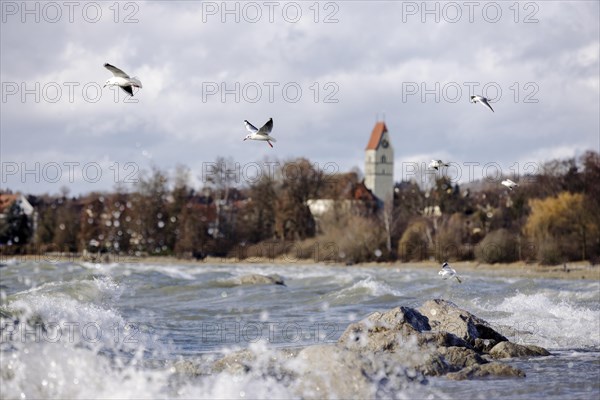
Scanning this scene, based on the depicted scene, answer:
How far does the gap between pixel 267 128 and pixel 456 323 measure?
170 inches

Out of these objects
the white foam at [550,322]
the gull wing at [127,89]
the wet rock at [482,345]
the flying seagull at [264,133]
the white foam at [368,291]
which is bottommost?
the white foam at [550,322]

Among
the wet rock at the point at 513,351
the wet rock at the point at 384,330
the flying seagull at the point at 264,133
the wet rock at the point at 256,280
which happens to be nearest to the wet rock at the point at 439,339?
the wet rock at the point at 384,330

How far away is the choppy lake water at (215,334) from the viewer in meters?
10.1

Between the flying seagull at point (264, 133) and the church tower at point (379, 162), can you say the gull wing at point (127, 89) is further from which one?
the church tower at point (379, 162)

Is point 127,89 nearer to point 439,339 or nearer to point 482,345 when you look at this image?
point 439,339

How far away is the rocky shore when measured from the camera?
9.87 m

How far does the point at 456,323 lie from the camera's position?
14180 mm

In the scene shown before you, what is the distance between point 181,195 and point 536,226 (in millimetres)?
39758

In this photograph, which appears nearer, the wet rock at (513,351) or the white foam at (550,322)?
the wet rock at (513,351)

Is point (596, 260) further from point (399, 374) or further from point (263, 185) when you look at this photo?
point (399, 374)

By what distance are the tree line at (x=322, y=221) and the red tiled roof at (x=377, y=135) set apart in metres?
29.1

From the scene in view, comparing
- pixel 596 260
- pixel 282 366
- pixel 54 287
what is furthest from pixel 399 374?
pixel 596 260

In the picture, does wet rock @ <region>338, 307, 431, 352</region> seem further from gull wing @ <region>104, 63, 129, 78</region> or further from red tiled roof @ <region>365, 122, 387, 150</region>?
red tiled roof @ <region>365, 122, 387, 150</region>

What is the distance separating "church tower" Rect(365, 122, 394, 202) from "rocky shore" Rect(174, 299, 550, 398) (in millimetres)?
107100
